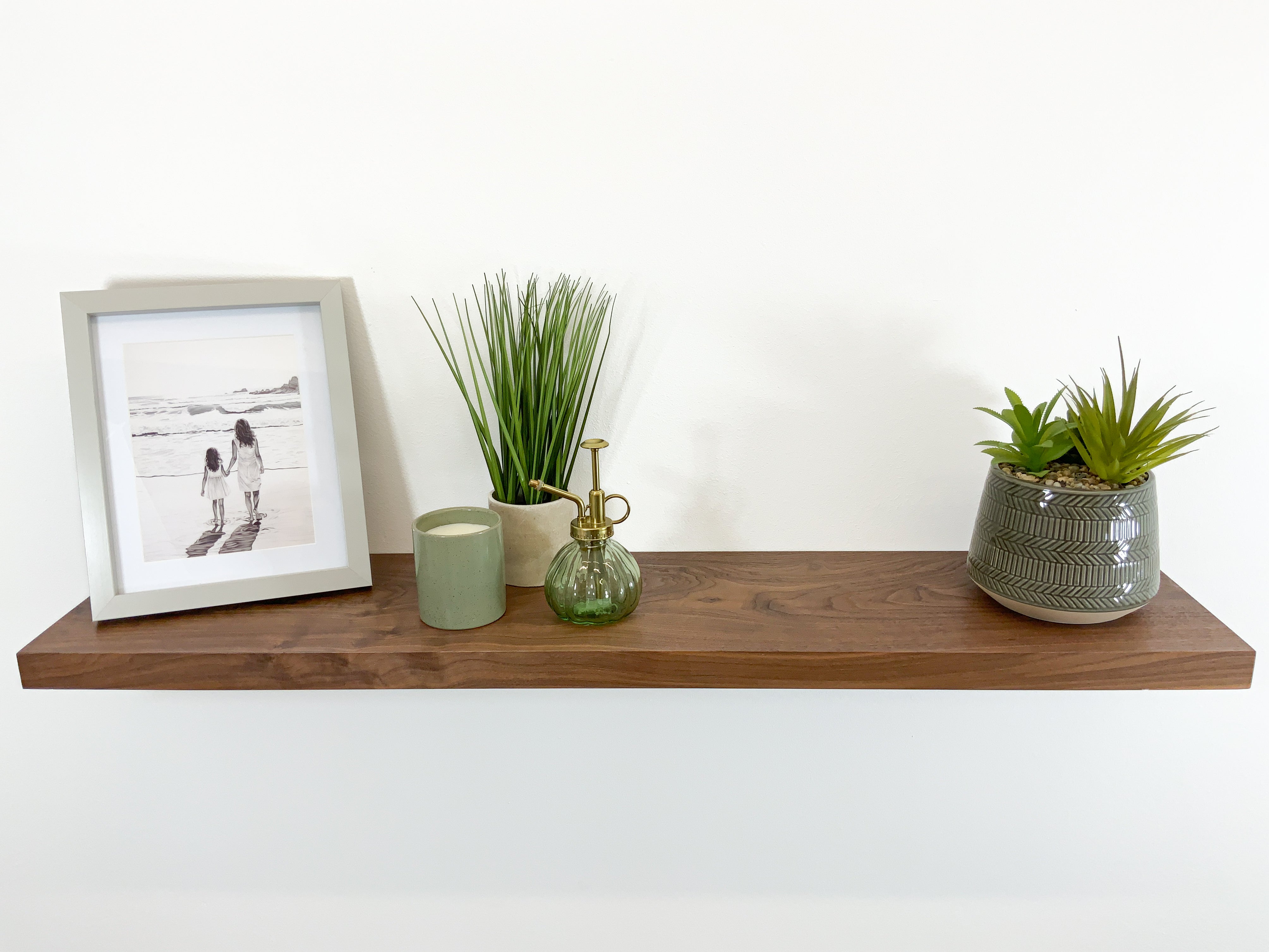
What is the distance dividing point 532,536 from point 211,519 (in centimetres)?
27

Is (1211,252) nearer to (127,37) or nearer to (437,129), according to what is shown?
(437,129)

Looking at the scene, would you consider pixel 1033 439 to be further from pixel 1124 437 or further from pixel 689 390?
pixel 689 390

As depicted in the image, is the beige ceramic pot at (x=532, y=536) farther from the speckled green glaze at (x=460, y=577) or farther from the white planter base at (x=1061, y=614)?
the white planter base at (x=1061, y=614)

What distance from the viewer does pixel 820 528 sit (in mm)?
762

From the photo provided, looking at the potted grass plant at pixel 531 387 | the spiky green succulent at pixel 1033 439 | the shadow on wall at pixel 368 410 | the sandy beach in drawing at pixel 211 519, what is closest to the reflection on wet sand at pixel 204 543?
the sandy beach in drawing at pixel 211 519

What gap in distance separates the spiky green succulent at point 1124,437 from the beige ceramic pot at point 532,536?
416 mm

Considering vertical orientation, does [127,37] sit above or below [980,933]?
above

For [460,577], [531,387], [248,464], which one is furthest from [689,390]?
[248,464]

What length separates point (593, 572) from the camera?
0.63 metres

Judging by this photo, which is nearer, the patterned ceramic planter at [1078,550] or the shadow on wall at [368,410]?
the patterned ceramic planter at [1078,550]

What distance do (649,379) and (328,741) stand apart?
19.0 inches

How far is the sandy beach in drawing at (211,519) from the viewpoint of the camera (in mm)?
670

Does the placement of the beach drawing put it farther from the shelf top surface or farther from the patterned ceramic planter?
the patterned ceramic planter

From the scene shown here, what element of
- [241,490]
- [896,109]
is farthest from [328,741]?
[896,109]
